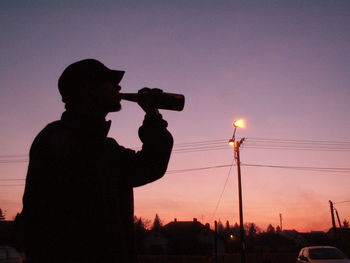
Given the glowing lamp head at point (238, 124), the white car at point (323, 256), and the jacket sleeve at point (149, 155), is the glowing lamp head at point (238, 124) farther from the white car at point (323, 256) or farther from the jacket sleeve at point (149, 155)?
the jacket sleeve at point (149, 155)

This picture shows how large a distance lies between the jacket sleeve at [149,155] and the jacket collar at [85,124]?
0.26 meters

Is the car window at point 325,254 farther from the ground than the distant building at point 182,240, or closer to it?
farther from the ground

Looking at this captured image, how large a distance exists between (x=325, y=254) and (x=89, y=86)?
15.4 meters

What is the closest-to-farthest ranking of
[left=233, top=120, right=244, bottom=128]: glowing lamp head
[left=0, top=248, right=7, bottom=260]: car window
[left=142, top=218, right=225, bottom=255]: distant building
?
1. [left=0, top=248, right=7, bottom=260]: car window
2. [left=233, top=120, right=244, bottom=128]: glowing lamp head
3. [left=142, top=218, right=225, bottom=255]: distant building

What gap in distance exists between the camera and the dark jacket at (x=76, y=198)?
4.51 feet

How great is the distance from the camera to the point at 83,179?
1.53 meters

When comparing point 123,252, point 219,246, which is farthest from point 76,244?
point 219,246

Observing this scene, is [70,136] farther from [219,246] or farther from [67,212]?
[219,246]

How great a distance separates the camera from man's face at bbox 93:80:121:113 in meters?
1.77

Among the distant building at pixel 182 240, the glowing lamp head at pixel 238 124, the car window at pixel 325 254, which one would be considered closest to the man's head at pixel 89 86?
the car window at pixel 325 254

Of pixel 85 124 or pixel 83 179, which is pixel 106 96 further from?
pixel 83 179

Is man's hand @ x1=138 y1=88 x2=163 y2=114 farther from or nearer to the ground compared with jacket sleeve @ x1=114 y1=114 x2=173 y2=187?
farther from the ground

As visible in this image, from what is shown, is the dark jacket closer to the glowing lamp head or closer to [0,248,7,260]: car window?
[0,248,7,260]: car window

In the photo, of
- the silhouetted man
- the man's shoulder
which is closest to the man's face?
the silhouetted man
